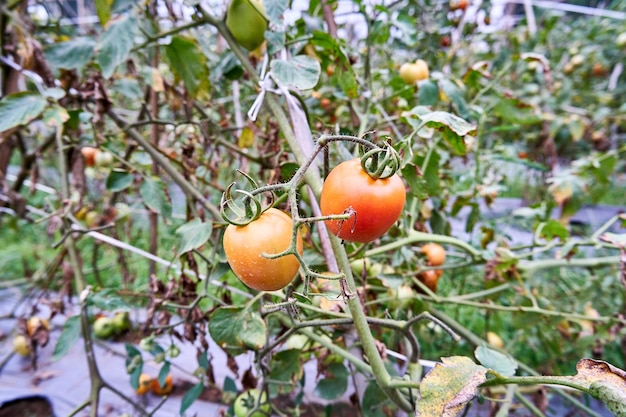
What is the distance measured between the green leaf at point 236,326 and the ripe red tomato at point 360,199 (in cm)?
24

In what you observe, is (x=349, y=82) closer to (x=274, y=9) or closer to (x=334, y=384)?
(x=274, y=9)

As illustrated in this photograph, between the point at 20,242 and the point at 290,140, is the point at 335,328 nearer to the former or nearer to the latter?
the point at 290,140

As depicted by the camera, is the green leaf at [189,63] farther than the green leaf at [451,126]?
Yes

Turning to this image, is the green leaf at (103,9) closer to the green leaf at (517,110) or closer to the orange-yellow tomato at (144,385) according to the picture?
the green leaf at (517,110)

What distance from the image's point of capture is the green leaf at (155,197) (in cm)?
72

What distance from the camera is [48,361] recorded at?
4.16 ft

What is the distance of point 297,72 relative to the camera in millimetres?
506

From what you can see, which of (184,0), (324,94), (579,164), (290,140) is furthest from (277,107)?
(579,164)

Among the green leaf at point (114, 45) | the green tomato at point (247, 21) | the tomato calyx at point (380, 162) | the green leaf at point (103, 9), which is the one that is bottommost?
the tomato calyx at point (380, 162)

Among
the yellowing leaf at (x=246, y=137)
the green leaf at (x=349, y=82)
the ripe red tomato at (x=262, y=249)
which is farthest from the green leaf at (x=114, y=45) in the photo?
the ripe red tomato at (x=262, y=249)

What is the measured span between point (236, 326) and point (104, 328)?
3.38 feet

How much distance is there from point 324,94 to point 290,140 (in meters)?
0.61

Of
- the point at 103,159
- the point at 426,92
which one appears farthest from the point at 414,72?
the point at 103,159

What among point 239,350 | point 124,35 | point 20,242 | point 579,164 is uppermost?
point 124,35
